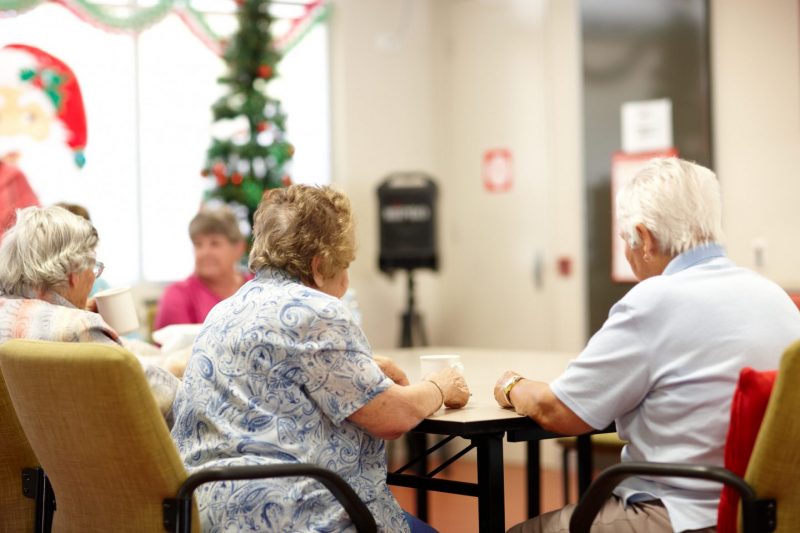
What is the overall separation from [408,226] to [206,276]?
203 cm

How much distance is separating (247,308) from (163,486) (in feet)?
1.29

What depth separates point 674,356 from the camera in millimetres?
1997

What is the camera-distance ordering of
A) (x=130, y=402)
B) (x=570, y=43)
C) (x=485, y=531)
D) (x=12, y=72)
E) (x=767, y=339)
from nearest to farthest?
1. (x=130, y=402)
2. (x=767, y=339)
3. (x=485, y=531)
4. (x=12, y=72)
5. (x=570, y=43)

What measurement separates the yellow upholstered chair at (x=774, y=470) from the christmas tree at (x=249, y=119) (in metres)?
3.86

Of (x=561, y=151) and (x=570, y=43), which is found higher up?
(x=570, y=43)

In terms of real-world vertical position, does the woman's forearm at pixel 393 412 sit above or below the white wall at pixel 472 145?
below

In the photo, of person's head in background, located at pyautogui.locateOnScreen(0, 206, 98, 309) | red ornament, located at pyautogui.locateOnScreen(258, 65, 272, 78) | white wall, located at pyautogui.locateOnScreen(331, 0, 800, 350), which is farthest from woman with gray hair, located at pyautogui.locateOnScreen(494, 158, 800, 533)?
red ornament, located at pyautogui.locateOnScreen(258, 65, 272, 78)

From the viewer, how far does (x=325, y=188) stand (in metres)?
2.26

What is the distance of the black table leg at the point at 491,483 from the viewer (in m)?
2.20

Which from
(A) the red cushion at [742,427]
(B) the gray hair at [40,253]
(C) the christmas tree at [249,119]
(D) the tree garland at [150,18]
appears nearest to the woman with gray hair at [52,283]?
(B) the gray hair at [40,253]

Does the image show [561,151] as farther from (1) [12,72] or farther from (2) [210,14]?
(1) [12,72]

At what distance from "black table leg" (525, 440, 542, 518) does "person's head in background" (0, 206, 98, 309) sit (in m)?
1.55

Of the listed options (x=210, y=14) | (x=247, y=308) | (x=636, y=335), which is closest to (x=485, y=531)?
(x=636, y=335)

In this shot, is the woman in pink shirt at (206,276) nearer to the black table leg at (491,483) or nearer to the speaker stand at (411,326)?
the speaker stand at (411,326)
